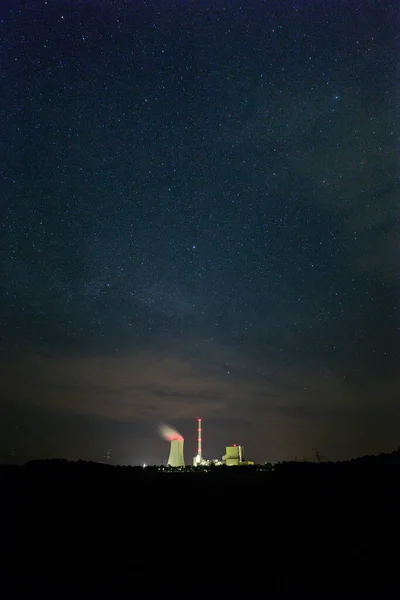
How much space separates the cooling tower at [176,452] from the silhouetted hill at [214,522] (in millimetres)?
69093

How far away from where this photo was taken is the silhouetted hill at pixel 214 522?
912cm

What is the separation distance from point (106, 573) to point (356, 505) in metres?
7.24

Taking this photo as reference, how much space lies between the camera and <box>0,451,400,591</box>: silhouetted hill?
912 centimetres

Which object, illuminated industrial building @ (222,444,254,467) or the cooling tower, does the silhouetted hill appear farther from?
the cooling tower

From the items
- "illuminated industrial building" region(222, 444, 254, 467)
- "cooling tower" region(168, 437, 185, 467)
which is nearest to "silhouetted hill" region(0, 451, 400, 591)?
"illuminated industrial building" region(222, 444, 254, 467)

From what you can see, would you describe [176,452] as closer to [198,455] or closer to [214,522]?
[198,455]

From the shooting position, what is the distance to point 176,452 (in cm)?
8031

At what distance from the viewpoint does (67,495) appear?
1320cm

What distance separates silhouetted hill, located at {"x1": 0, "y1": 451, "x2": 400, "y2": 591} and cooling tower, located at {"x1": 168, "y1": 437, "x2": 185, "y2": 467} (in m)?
69.1

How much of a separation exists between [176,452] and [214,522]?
73.5 meters

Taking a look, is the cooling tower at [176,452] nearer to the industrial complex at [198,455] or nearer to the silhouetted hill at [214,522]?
the industrial complex at [198,455]

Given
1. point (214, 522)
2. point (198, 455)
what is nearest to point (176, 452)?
point (198, 455)

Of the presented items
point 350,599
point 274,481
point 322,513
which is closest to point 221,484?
point 274,481

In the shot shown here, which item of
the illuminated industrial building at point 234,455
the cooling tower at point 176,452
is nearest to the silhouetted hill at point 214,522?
the illuminated industrial building at point 234,455
